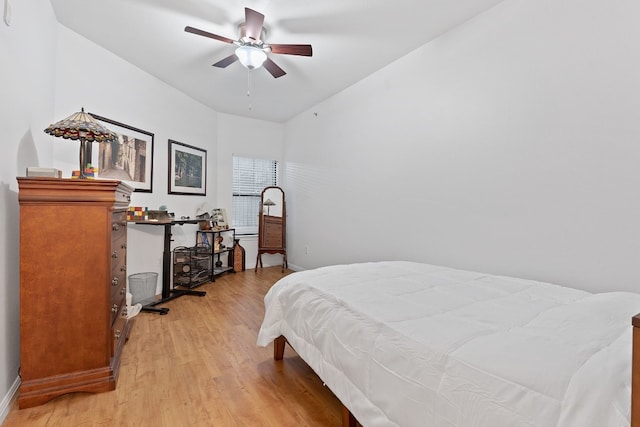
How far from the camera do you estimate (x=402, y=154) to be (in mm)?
3113

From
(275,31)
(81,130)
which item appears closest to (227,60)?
(275,31)

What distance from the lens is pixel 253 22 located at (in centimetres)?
227

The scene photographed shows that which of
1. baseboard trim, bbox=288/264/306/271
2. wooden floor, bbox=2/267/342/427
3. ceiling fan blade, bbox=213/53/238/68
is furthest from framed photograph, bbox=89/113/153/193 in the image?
baseboard trim, bbox=288/264/306/271

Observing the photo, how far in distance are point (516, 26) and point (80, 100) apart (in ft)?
12.7

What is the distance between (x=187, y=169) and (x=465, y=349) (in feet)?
13.9

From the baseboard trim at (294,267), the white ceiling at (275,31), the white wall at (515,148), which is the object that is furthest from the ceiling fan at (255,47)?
the baseboard trim at (294,267)

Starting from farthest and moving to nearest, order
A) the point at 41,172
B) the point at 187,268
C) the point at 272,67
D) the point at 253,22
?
1. the point at 187,268
2. the point at 272,67
3. the point at 253,22
4. the point at 41,172

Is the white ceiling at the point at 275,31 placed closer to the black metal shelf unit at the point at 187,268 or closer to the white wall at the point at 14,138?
the white wall at the point at 14,138

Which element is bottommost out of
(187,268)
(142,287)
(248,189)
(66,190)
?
(142,287)

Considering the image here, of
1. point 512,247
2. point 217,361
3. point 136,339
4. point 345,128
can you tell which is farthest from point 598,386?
point 345,128

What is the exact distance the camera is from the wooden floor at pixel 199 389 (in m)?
1.52

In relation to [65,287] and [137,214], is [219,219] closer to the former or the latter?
[137,214]

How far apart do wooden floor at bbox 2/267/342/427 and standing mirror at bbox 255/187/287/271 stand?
2.37 meters

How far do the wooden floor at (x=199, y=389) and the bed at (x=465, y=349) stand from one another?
32 centimetres
